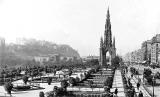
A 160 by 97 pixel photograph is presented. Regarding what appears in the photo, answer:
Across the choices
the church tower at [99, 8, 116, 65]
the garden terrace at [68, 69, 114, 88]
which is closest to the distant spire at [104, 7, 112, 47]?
the church tower at [99, 8, 116, 65]

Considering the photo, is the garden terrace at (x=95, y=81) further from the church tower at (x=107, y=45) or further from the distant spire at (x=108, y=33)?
the distant spire at (x=108, y=33)

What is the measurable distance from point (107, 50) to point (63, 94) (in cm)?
8547

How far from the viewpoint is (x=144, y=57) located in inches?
6029

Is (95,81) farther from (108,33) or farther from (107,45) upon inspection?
(108,33)

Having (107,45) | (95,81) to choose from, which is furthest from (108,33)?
(95,81)

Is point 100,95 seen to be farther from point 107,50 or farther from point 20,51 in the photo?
point 20,51

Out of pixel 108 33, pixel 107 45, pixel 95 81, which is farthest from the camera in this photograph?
pixel 108 33

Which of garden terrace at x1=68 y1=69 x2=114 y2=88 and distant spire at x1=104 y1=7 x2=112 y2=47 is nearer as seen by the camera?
garden terrace at x1=68 y1=69 x2=114 y2=88

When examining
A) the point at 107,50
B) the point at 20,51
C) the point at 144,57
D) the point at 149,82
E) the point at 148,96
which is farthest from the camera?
the point at 20,51

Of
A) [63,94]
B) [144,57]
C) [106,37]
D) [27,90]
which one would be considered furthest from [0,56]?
[63,94]

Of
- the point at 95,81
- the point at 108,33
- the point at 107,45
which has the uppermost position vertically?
the point at 108,33

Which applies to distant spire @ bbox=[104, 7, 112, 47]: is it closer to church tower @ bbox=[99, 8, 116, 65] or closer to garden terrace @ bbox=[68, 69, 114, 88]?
church tower @ bbox=[99, 8, 116, 65]

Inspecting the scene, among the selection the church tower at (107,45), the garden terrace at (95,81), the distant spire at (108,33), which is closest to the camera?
the garden terrace at (95,81)

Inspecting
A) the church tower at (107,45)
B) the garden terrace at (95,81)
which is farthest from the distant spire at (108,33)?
the garden terrace at (95,81)
